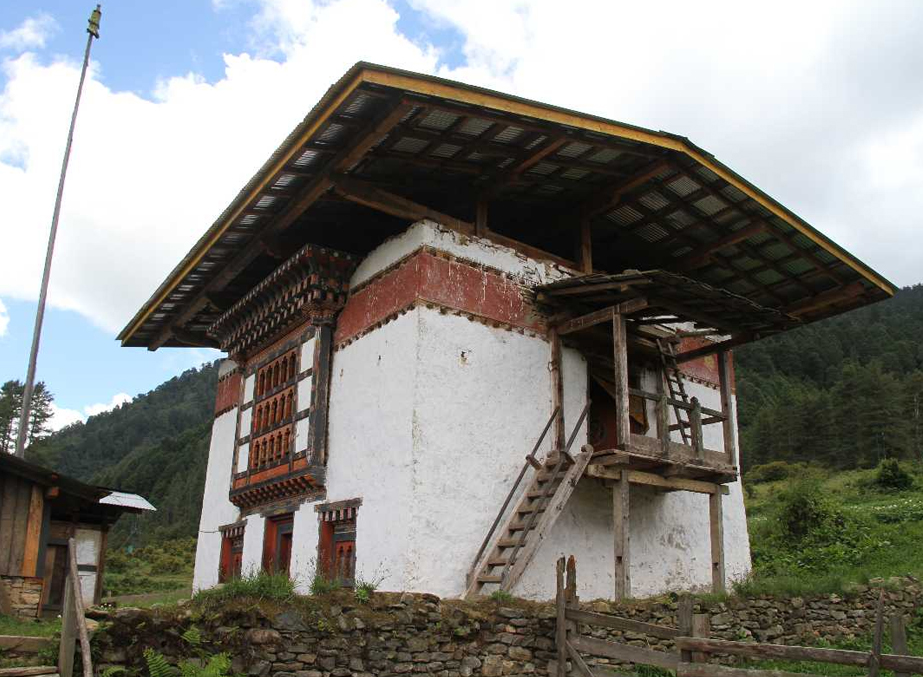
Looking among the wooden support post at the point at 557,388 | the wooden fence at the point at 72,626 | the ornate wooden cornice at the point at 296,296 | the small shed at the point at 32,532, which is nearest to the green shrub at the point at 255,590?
the wooden fence at the point at 72,626

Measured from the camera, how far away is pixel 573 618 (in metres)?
10.1

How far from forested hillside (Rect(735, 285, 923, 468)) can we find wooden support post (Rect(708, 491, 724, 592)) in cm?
4283

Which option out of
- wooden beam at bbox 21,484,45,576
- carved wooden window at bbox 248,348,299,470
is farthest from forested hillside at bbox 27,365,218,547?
wooden beam at bbox 21,484,45,576

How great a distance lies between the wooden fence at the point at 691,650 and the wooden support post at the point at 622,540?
107 centimetres

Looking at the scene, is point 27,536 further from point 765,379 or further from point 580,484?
point 765,379

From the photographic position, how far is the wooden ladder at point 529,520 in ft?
35.9

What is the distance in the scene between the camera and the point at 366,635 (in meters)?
9.52

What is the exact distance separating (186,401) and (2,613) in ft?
374

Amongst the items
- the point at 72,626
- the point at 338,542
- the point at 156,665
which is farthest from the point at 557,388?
the point at 72,626

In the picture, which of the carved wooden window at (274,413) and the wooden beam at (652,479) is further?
the carved wooden window at (274,413)

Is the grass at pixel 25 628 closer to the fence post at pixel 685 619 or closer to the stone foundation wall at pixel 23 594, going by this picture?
the stone foundation wall at pixel 23 594

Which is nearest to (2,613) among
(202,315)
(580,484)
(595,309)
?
(202,315)

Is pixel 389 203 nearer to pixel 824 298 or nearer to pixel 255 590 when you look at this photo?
pixel 255 590

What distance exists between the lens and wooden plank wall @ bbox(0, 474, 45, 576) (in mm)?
12508
